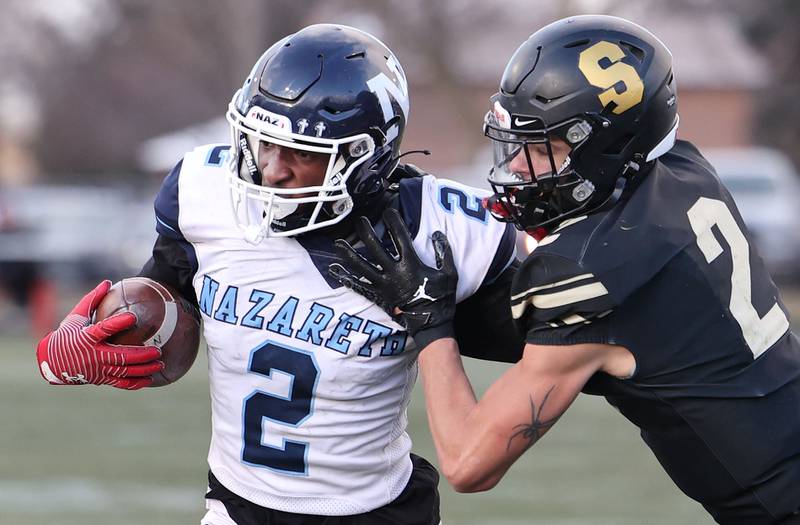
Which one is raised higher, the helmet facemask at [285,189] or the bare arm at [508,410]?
the helmet facemask at [285,189]

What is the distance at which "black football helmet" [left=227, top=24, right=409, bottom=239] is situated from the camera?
9.52 ft

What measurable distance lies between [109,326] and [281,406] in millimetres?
437

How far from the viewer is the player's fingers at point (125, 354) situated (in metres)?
3.00

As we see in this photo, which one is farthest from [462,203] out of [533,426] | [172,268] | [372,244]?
[172,268]

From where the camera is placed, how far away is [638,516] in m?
5.66

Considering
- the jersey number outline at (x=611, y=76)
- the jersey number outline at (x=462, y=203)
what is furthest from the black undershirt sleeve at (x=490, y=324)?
the jersey number outline at (x=611, y=76)

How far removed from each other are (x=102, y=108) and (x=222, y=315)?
29506mm

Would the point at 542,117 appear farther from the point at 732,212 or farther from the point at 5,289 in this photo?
the point at 5,289

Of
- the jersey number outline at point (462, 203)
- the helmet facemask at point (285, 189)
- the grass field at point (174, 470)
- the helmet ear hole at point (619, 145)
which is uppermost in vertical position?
the helmet ear hole at point (619, 145)

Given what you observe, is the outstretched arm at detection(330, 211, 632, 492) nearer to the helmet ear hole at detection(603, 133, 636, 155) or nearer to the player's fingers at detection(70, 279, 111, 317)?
the helmet ear hole at detection(603, 133, 636, 155)

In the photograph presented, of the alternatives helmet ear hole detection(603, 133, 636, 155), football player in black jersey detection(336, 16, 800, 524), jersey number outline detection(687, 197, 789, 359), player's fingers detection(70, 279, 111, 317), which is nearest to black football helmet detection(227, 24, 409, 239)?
football player in black jersey detection(336, 16, 800, 524)

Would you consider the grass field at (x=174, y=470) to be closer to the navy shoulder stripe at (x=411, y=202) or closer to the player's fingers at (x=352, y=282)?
the navy shoulder stripe at (x=411, y=202)

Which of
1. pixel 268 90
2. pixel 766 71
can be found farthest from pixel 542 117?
pixel 766 71

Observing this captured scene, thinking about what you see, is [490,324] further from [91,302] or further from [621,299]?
[91,302]
